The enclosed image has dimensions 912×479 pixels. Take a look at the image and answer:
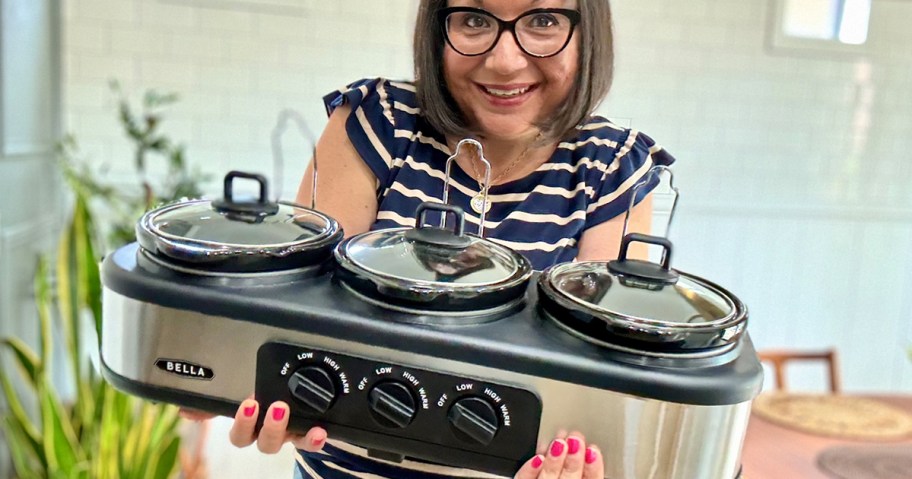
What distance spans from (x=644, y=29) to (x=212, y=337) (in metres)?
0.50

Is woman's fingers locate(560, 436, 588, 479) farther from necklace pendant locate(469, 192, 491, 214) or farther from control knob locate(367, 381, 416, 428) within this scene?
necklace pendant locate(469, 192, 491, 214)

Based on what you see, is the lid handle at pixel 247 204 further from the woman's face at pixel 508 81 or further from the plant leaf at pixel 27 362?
the plant leaf at pixel 27 362

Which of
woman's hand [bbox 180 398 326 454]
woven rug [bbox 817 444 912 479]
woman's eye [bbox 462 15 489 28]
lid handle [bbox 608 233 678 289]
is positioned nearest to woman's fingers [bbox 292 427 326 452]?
woman's hand [bbox 180 398 326 454]

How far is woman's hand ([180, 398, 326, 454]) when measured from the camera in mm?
448

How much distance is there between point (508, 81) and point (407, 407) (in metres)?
0.28

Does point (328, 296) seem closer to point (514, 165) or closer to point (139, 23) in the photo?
point (514, 165)

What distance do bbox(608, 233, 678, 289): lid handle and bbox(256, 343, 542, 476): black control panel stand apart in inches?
4.3

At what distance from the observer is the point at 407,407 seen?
0.43 meters

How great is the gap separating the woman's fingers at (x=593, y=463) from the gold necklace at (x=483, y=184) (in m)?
0.24

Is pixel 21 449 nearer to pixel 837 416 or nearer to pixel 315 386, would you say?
pixel 315 386

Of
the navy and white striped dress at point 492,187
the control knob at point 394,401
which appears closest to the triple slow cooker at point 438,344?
the control knob at point 394,401

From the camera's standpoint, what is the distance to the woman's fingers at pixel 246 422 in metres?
0.45

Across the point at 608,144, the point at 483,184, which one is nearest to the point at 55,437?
the point at 483,184

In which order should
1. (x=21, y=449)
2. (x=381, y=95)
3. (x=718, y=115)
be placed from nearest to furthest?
(x=381, y=95) → (x=718, y=115) → (x=21, y=449)
